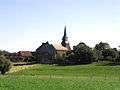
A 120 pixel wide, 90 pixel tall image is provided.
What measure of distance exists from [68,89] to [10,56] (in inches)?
4512

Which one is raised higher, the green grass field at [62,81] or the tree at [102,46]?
the tree at [102,46]

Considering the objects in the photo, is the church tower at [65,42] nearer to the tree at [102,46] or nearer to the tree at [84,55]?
the tree at [102,46]

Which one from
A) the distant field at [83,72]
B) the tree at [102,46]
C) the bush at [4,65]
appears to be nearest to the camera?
the distant field at [83,72]

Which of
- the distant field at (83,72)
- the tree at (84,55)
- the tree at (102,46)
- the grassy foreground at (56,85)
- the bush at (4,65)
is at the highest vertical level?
the tree at (102,46)

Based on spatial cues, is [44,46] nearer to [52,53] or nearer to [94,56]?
[52,53]

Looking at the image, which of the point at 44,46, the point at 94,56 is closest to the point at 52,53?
the point at 44,46

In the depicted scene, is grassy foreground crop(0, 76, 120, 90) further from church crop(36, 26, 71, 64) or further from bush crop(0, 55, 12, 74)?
church crop(36, 26, 71, 64)

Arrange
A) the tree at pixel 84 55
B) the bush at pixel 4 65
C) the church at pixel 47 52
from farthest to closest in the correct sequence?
1. the church at pixel 47 52
2. the tree at pixel 84 55
3. the bush at pixel 4 65

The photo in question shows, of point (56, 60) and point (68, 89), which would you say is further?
point (56, 60)

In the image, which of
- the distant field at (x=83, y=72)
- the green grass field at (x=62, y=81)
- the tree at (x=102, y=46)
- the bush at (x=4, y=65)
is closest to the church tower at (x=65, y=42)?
the tree at (x=102, y=46)

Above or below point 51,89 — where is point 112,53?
above

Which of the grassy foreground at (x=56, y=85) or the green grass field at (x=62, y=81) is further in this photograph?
the green grass field at (x=62, y=81)

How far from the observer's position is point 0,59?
55.9 meters

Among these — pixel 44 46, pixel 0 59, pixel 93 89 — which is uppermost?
pixel 44 46
